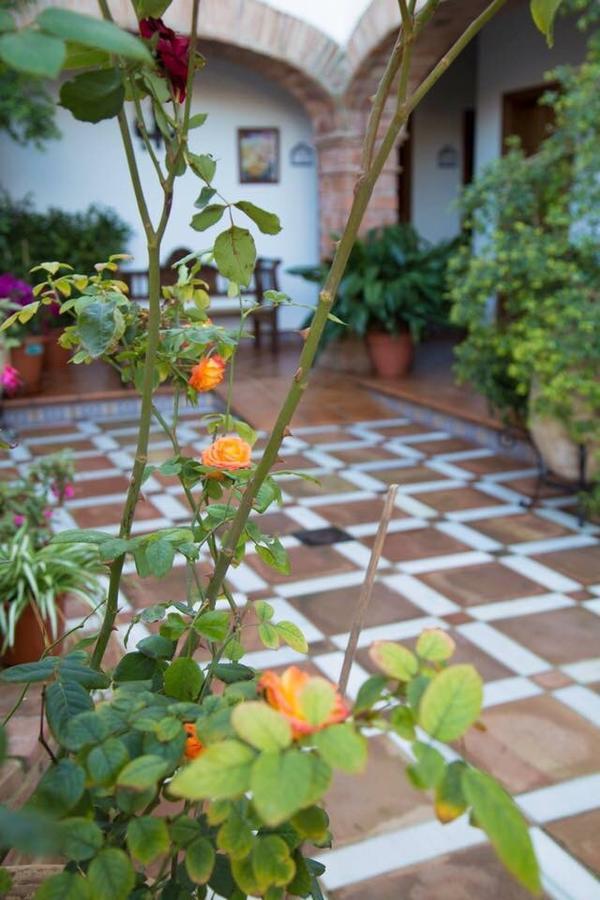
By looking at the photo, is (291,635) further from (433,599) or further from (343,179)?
(343,179)

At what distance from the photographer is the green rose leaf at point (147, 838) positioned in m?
0.70

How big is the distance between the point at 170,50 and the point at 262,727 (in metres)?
0.56

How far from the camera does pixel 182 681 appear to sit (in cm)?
88

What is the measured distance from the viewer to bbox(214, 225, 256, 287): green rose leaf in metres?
0.93

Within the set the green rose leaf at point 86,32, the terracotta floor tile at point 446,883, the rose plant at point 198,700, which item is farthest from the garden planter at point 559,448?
the green rose leaf at point 86,32

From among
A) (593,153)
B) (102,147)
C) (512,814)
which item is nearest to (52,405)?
(102,147)

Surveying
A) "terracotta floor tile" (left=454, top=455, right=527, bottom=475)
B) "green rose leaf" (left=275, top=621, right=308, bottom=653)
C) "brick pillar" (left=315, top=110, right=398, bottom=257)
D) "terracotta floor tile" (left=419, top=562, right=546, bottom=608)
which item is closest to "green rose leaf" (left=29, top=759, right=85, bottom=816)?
"green rose leaf" (left=275, top=621, right=308, bottom=653)

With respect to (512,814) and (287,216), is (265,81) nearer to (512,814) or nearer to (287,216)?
(287,216)

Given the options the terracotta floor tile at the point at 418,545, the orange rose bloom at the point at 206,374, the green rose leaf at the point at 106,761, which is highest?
the orange rose bloom at the point at 206,374

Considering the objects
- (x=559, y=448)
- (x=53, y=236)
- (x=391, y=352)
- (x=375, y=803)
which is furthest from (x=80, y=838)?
(x=53, y=236)

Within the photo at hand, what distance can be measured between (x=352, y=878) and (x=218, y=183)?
26.9 feet

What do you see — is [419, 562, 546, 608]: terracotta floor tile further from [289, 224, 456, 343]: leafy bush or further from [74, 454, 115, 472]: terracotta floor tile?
[289, 224, 456, 343]: leafy bush

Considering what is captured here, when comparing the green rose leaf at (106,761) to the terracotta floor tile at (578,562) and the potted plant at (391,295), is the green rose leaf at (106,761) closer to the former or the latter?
the terracotta floor tile at (578,562)

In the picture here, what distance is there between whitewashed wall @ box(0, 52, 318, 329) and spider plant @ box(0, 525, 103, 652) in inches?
255
